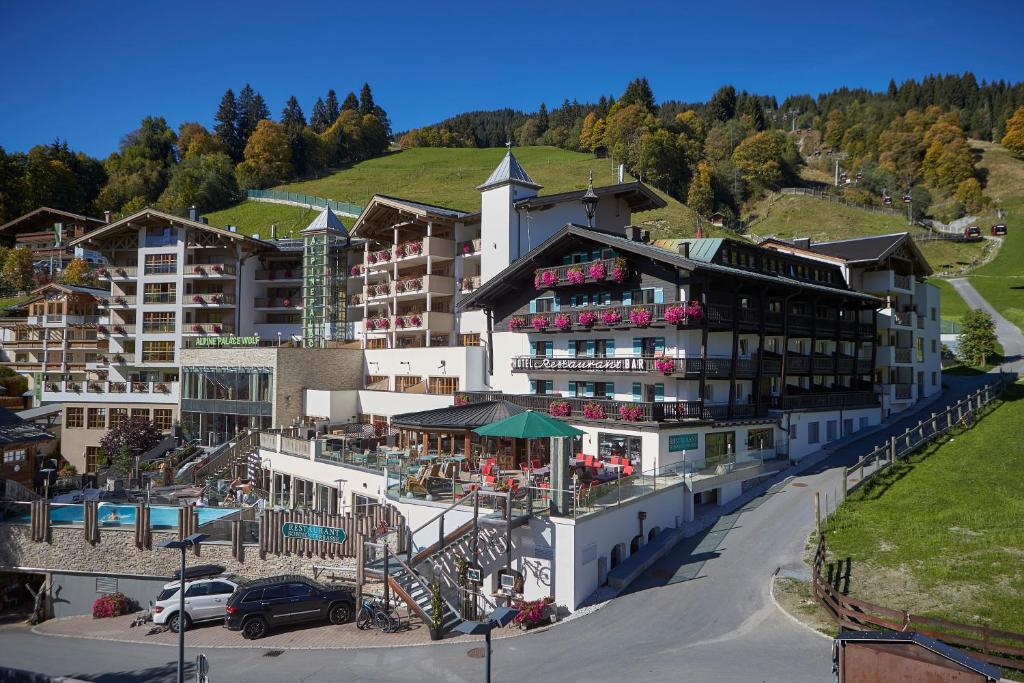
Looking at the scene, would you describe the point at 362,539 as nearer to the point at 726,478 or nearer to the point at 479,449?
the point at 479,449

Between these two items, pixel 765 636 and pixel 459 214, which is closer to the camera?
pixel 765 636

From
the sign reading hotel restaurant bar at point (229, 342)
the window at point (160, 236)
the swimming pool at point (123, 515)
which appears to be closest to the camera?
the swimming pool at point (123, 515)

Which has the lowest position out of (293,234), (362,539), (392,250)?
(362,539)

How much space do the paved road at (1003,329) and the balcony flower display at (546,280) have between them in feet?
137

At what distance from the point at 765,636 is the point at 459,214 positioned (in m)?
35.5

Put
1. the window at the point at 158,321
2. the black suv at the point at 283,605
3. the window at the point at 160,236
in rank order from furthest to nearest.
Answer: the window at the point at 160,236, the window at the point at 158,321, the black suv at the point at 283,605

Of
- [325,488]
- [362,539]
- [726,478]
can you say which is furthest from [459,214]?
[362,539]

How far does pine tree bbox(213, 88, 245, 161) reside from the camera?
141750 millimetres

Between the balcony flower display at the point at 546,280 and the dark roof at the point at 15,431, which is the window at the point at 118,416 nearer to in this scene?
the dark roof at the point at 15,431

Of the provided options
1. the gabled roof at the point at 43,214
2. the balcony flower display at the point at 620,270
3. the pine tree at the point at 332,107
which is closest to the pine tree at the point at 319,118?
the pine tree at the point at 332,107

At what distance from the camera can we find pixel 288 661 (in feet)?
61.3

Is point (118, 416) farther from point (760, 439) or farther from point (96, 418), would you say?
point (760, 439)

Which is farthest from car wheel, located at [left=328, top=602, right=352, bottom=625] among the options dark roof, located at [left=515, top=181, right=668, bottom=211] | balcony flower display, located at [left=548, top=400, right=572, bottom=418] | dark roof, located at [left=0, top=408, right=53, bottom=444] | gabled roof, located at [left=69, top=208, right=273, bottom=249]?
gabled roof, located at [left=69, top=208, right=273, bottom=249]

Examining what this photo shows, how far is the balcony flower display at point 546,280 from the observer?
35.9 meters
